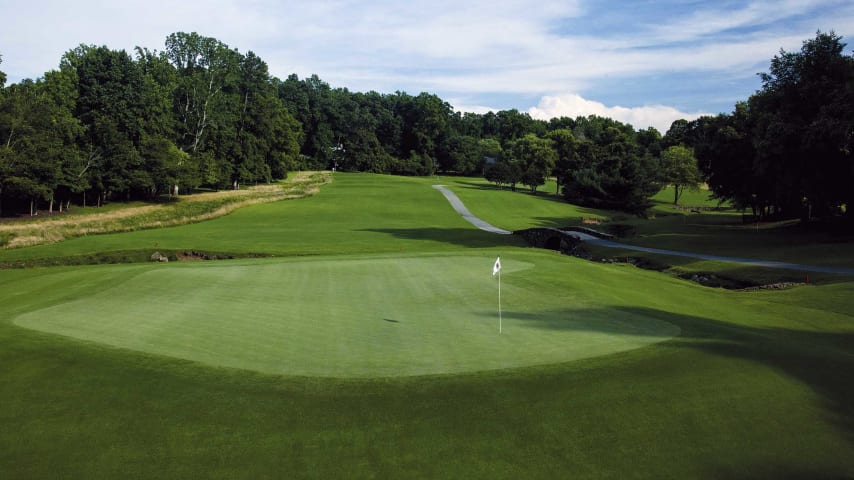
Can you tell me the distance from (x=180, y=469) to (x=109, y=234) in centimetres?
4779

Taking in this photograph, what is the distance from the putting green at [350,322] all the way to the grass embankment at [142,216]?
28.8 meters

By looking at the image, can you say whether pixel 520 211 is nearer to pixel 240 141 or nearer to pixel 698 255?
pixel 698 255

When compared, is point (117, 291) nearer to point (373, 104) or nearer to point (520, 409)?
point (520, 409)

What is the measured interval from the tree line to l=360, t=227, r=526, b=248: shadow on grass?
68.6 feet

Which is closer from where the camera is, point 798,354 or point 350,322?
point 798,354

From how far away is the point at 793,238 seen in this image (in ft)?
135

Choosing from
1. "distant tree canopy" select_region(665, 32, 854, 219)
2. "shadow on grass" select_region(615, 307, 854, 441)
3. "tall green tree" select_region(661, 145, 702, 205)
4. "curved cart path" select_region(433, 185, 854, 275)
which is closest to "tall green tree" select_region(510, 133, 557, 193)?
"tall green tree" select_region(661, 145, 702, 205)

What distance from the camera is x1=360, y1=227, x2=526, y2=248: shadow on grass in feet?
154

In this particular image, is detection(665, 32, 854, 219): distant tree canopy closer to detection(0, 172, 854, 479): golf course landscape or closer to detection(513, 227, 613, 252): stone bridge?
detection(513, 227, 613, 252): stone bridge

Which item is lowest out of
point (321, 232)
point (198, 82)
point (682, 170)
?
point (321, 232)

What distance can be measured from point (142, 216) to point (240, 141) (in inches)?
1346

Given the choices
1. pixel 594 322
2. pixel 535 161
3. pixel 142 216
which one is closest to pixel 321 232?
pixel 142 216

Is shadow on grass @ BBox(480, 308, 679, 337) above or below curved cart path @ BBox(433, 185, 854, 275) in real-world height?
below

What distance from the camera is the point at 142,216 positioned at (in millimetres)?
55719
